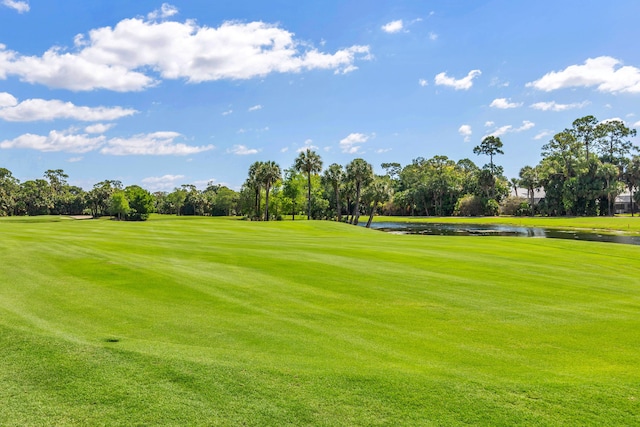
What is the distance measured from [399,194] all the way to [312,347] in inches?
5103

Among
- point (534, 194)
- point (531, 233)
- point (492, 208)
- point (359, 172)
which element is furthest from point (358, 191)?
point (534, 194)

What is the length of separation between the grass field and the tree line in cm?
6764

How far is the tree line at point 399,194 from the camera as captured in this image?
87.4 meters

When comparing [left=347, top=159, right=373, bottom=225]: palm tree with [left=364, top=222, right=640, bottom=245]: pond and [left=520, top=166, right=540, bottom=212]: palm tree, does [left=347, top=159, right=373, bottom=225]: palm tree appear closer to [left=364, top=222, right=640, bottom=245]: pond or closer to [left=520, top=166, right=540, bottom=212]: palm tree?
[left=364, top=222, right=640, bottom=245]: pond

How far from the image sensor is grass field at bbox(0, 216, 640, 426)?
5.38 m

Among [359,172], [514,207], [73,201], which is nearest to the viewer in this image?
[359,172]

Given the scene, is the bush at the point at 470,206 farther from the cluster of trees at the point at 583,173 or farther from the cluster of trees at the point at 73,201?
the cluster of trees at the point at 73,201

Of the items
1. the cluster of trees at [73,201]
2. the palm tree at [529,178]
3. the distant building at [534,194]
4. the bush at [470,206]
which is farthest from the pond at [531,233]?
the cluster of trees at [73,201]

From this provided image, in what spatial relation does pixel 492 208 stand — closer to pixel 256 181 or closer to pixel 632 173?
pixel 632 173

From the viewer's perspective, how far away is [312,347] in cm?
761

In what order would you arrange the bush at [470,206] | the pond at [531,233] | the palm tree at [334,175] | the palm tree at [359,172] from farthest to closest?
the bush at [470,206] < the palm tree at [334,175] < the palm tree at [359,172] < the pond at [531,233]

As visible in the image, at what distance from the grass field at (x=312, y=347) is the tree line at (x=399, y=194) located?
222 feet

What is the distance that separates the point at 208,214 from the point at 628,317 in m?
148

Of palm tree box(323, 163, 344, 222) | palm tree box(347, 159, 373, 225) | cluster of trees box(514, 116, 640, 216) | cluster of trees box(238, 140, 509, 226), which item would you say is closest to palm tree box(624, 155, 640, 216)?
cluster of trees box(514, 116, 640, 216)
